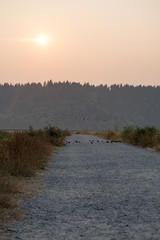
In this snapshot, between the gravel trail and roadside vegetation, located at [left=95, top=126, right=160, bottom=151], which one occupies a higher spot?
roadside vegetation, located at [left=95, top=126, right=160, bottom=151]

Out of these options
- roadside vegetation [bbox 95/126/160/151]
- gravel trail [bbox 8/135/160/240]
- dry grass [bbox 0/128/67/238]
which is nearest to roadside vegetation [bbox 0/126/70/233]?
dry grass [bbox 0/128/67/238]

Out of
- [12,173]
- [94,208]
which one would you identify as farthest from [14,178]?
[94,208]

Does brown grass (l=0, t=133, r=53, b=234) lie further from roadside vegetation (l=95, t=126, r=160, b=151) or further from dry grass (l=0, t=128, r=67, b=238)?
roadside vegetation (l=95, t=126, r=160, b=151)

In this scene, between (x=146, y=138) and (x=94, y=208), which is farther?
(x=146, y=138)

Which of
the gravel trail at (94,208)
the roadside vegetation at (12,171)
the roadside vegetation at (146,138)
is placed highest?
the roadside vegetation at (146,138)

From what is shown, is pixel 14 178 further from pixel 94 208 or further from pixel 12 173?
pixel 94 208

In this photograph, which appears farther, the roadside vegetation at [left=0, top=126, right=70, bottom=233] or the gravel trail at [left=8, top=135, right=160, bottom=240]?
the roadside vegetation at [left=0, top=126, right=70, bottom=233]

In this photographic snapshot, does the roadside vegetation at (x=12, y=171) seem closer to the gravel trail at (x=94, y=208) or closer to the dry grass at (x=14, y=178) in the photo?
the dry grass at (x=14, y=178)

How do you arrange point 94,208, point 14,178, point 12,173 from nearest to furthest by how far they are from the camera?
point 94,208
point 14,178
point 12,173

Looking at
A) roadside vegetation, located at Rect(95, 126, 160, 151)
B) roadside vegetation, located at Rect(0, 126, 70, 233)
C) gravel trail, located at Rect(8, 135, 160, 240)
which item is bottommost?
gravel trail, located at Rect(8, 135, 160, 240)

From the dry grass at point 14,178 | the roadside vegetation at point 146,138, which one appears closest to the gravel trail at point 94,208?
the dry grass at point 14,178

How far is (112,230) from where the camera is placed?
6.44 meters

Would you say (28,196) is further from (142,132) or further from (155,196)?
(142,132)

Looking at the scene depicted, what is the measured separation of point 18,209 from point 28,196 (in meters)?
1.62
